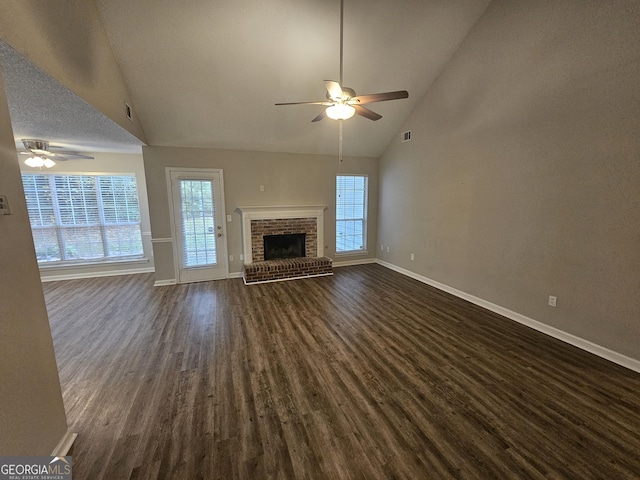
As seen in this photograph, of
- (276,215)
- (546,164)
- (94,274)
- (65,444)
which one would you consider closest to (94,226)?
(94,274)

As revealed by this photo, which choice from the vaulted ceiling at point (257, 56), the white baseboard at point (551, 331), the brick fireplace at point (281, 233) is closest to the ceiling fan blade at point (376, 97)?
the vaulted ceiling at point (257, 56)

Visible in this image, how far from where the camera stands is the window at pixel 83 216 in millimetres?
5004

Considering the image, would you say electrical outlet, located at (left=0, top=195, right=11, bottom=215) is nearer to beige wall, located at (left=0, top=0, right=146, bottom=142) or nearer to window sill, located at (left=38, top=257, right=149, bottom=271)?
beige wall, located at (left=0, top=0, right=146, bottom=142)

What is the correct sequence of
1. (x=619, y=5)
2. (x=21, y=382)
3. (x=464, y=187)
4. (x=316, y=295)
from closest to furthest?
(x=21, y=382) → (x=619, y=5) → (x=464, y=187) → (x=316, y=295)

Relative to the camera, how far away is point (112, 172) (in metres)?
5.31

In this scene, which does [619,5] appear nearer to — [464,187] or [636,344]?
[464,187]

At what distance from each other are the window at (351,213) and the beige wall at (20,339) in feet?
16.9

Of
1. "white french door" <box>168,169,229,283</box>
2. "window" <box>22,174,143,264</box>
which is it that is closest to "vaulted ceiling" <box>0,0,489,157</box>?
"white french door" <box>168,169,229,283</box>

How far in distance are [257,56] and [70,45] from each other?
6.33ft

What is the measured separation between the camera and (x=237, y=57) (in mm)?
3344

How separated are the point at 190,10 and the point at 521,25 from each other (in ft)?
12.4

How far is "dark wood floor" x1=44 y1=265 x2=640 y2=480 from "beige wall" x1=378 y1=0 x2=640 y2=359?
1.98 ft

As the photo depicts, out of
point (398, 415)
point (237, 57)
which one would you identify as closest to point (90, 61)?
point (237, 57)

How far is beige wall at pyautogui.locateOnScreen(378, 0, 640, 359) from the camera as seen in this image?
2.44m
